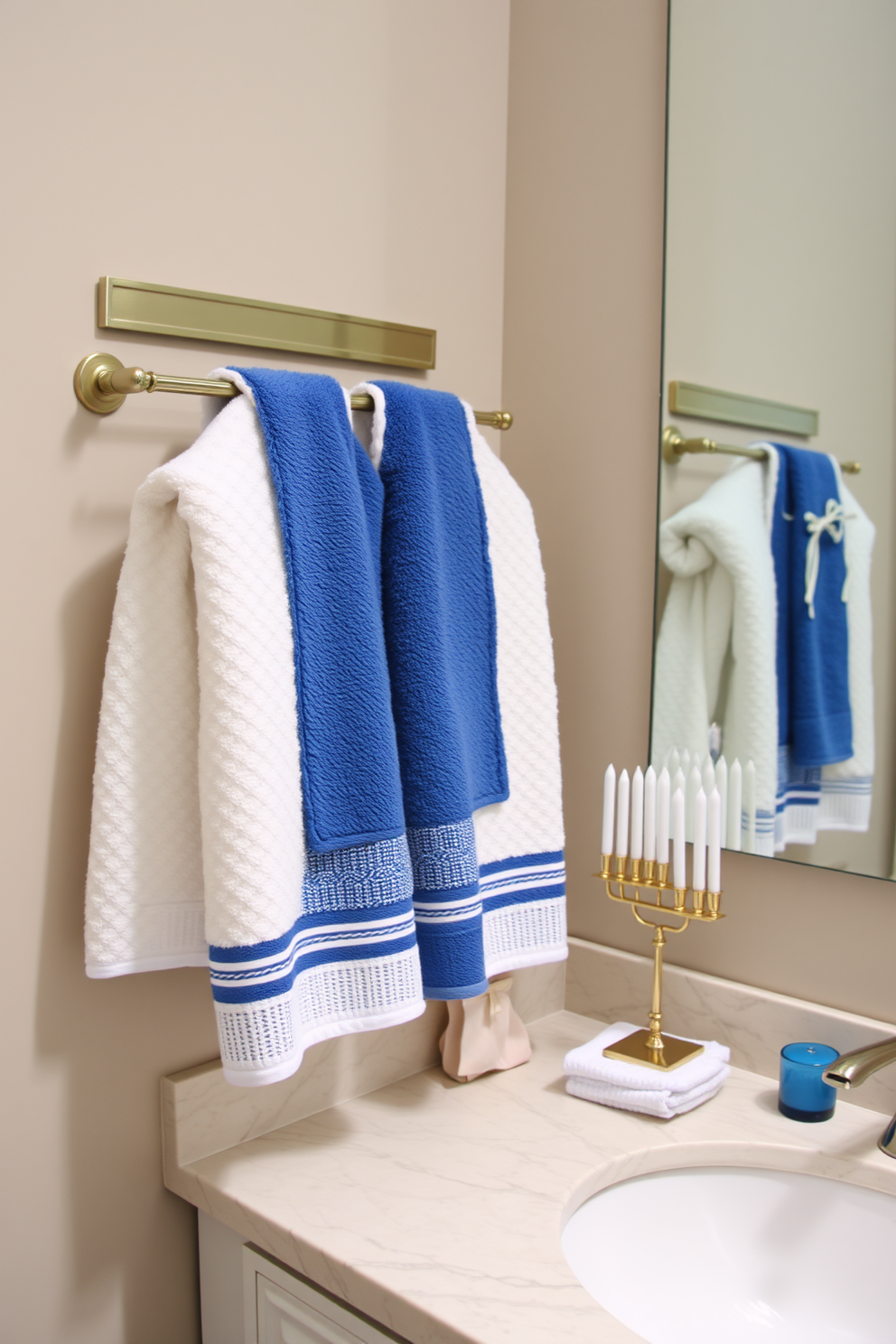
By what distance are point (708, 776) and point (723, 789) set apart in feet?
0.09

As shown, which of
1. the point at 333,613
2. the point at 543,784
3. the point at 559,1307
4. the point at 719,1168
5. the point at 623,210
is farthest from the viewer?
the point at 623,210

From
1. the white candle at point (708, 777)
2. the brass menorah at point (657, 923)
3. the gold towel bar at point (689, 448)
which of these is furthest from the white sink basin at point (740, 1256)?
the gold towel bar at point (689, 448)

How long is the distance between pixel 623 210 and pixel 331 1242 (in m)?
1.11

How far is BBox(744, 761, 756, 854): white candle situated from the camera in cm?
115

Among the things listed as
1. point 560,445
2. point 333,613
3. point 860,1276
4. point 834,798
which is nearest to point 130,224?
point 333,613

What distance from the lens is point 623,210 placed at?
126 centimetres

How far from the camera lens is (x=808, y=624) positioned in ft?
3.63

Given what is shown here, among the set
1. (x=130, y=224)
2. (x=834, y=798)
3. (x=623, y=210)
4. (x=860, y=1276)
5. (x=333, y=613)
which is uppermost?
(x=623, y=210)

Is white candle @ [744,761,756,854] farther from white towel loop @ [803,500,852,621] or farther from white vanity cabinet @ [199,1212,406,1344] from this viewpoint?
white vanity cabinet @ [199,1212,406,1344]

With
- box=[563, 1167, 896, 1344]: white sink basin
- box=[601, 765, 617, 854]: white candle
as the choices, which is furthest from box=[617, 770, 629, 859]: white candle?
box=[563, 1167, 896, 1344]: white sink basin

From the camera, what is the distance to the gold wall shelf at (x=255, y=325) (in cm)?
96

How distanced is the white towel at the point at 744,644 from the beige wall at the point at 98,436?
45cm

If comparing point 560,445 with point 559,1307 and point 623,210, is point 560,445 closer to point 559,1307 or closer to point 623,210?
point 623,210

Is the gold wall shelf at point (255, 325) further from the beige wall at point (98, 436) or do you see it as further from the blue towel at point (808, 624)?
the blue towel at point (808, 624)
